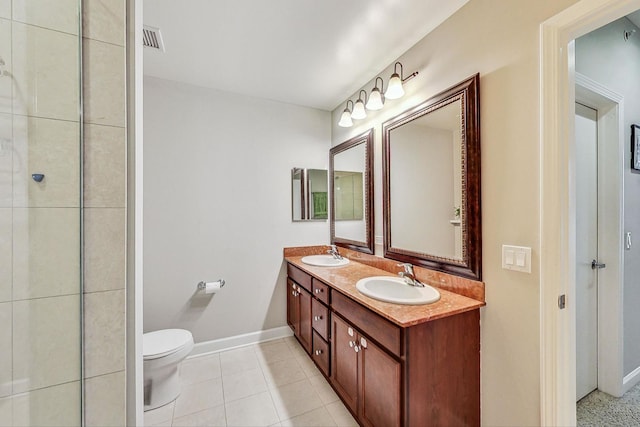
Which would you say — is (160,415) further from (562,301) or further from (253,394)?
(562,301)

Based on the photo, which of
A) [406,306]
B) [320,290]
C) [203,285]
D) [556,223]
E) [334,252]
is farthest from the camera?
[334,252]

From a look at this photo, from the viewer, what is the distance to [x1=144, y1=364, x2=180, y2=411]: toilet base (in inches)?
67.6

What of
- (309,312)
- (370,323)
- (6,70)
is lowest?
(309,312)

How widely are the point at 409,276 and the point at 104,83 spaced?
71.0 inches

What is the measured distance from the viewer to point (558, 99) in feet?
3.53

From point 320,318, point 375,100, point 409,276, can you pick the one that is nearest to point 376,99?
point 375,100

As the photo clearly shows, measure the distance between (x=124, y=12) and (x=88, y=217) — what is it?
2.12 ft

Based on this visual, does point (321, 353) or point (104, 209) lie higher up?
point (104, 209)

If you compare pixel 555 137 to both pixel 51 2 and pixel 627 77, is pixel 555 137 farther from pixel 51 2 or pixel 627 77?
pixel 51 2

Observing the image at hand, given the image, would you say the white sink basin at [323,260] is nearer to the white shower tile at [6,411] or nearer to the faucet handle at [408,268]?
the faucet handle at [408,268]

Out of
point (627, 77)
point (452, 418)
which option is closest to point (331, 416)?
point (452, 418)

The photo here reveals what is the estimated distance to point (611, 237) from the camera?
1.68m

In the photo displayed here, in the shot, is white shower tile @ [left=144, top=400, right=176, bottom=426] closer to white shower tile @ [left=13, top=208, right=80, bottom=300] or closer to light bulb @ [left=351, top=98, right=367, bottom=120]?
white shower tile @ [left=13, top=208, right=80, bottom=300]

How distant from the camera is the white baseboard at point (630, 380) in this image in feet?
5.66
